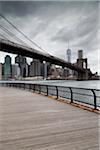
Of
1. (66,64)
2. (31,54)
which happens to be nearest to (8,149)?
(31,54)

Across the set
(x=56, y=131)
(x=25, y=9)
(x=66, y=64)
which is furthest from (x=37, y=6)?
(x=66, y=64)

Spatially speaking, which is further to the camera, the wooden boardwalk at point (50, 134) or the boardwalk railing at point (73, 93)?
the boardwalk railing at point (73, 93)

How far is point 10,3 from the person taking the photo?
658 centimetres

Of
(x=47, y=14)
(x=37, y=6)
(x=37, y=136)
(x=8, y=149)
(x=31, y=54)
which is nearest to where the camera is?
(x=8, y=149)

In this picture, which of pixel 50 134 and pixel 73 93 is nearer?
pixel 50 134

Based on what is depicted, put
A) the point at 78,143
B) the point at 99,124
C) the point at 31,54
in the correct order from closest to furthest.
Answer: the point at 78,143 → the point at 99,124 → the point at 31,54

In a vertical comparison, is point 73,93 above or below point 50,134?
below

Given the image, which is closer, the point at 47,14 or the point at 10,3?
the point at 10,3

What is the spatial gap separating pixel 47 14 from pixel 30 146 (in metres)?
6.50

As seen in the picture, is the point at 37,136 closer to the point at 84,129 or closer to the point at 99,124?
the point at 84,129

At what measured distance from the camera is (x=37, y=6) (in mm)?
6469

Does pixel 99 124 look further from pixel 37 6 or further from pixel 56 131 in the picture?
pixel 37 6

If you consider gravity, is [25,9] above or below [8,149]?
above

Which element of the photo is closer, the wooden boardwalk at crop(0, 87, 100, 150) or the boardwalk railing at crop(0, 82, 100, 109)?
the wooden boardwalk at crop(0, 87, 100, 150)
